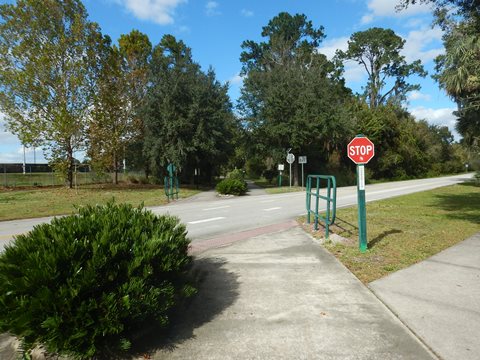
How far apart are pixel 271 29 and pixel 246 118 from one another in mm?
25186

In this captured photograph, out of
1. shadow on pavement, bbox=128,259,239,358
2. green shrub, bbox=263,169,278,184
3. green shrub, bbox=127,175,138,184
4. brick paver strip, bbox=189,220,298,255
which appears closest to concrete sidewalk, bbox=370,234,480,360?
shadow on pavement, bbox=128,259,239,358

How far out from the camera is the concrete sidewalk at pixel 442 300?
332 cm

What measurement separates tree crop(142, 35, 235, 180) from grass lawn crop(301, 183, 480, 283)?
18.8m

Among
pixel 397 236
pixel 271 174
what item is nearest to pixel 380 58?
pixel 271 174

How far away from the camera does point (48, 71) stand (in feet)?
82.3

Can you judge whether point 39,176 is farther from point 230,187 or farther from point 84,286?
point 84,286

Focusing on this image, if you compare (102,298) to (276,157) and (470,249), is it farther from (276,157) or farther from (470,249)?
(276,157)

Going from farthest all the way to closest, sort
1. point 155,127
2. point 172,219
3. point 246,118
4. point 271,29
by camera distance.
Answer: point 271,29, point 246,118, point 155,127, point 172,219

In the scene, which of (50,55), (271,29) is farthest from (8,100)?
(271,29)

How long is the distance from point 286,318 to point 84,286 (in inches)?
82.0

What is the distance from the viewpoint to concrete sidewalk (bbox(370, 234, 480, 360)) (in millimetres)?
3316

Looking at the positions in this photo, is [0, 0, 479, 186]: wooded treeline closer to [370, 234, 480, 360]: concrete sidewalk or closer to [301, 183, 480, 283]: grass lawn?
[301, 183, 480, 283]: grass lawn

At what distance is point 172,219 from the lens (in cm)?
491

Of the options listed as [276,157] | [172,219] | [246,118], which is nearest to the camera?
[172,219]
